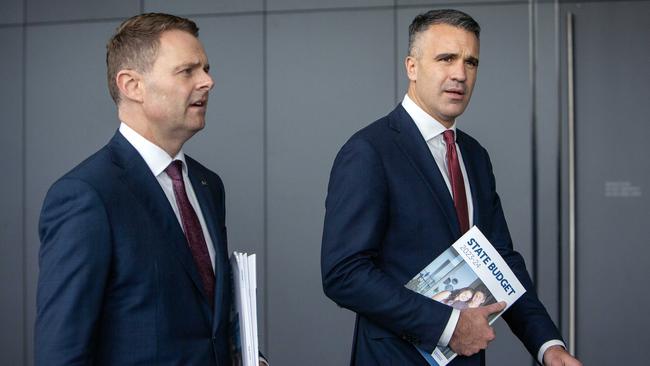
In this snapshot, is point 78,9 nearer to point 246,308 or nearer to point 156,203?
point 156,203

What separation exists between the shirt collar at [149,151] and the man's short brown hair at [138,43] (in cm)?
11

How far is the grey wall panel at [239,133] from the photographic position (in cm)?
556

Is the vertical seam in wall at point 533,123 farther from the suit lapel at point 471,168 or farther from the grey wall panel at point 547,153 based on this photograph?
the suit lapel at point 471,168

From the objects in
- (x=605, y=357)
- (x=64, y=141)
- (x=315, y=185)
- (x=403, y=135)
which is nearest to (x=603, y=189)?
(x=605, y=357)

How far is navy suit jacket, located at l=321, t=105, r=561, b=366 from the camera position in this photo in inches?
83.9

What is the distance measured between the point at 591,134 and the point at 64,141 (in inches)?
138

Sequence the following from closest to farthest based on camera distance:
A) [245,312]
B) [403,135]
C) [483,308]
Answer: [245,312] < [483,308] < [403,135]

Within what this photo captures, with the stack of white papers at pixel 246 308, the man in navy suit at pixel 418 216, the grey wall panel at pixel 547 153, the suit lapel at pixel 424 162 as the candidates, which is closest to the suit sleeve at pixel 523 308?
the man in navy suit at pixel 418 216

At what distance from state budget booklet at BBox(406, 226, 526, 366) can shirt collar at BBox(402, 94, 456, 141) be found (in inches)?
16.7

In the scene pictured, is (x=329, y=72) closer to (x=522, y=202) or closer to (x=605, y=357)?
(x=522, y=202)

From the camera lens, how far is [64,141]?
18.9 ft

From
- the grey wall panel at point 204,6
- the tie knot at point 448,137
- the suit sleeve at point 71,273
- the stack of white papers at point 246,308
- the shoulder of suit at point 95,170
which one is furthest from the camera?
the grey wall panel at point 204,6

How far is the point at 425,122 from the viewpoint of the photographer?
2418mm

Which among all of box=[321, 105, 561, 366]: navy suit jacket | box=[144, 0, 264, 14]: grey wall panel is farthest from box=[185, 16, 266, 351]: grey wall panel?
box=[321, 105, 561, 366]: navy suit jacket
